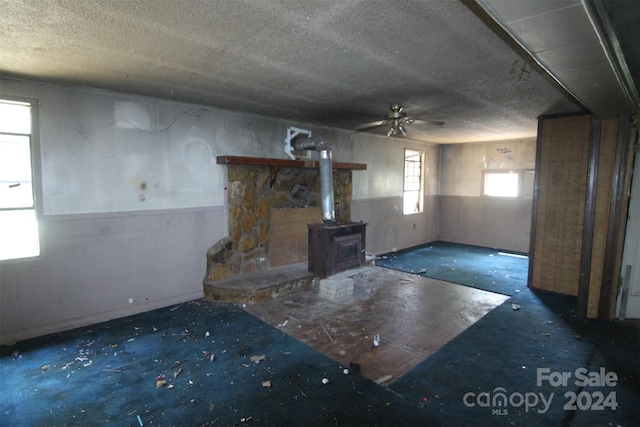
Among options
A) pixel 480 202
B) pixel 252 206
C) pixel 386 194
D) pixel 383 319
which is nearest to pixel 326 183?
pixel 252 206

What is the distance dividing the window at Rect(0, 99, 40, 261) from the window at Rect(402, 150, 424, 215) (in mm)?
6128

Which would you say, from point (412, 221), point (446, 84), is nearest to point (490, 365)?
point (446, 84)

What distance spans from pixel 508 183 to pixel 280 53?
20.9 feet

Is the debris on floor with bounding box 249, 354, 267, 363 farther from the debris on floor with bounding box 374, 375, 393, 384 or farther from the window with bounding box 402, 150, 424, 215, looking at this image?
the window with bounding box 402, 150, 424, 215

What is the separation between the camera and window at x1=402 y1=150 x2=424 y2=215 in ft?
23.9

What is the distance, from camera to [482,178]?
7.33 meters

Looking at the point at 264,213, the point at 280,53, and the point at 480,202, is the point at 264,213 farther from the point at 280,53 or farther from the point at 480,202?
the point at 480,202

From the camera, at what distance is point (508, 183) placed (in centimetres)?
700

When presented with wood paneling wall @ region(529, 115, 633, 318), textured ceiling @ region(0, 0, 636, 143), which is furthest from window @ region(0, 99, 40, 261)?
wood paneling wall @ region(529, 115, 633, 318)

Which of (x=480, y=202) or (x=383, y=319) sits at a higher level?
(x=480, y=202)

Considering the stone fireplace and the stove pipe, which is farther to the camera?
the stove pipe

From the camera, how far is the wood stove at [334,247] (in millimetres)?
4145

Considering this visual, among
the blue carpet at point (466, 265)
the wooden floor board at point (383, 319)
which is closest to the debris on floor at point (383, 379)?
the wooden floor board at point (383, 319)

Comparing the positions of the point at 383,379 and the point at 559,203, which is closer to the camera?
the point at 383,379
